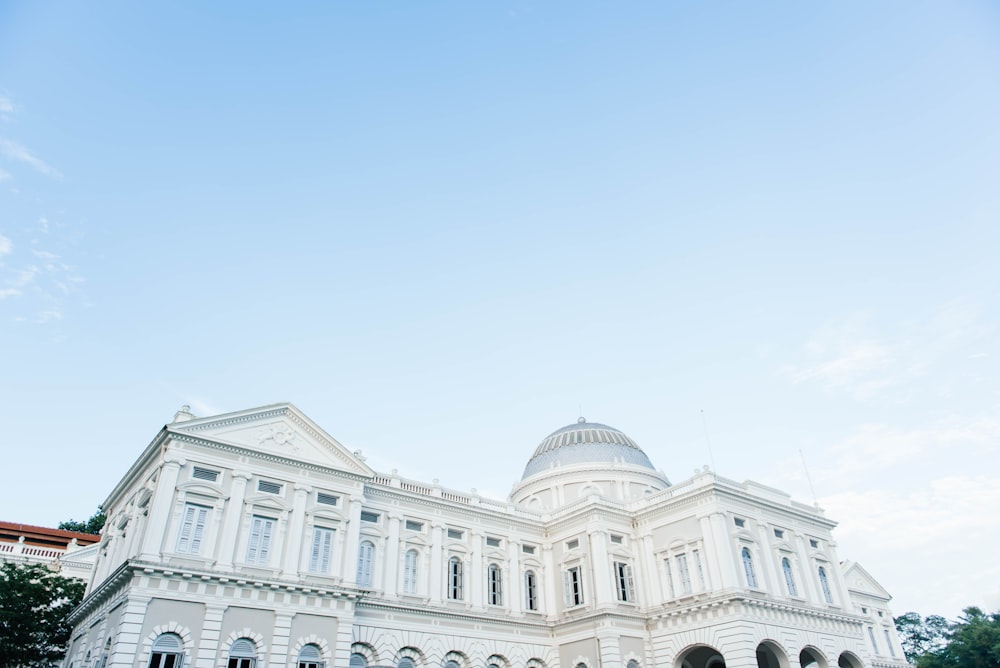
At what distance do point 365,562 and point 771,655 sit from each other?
22.8 meters

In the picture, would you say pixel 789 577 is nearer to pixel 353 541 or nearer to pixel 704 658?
pixel 704 658

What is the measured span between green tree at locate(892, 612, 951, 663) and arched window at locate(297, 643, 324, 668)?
6533cm

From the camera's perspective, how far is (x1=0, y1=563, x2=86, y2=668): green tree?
3100 cm

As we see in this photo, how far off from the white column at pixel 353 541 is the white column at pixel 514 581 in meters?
9.52

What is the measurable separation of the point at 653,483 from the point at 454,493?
55.2ft

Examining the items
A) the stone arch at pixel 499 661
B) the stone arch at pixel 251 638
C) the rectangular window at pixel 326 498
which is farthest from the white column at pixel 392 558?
the stone arch at pixel 251 638

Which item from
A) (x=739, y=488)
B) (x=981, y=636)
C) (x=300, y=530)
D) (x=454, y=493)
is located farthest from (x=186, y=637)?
(x=981, y=636)

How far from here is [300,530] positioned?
30609 millimetres

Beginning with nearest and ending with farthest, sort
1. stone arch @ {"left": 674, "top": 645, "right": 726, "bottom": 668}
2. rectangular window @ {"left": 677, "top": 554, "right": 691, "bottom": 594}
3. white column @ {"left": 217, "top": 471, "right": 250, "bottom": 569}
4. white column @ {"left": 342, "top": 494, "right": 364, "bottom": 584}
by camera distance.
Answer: white column @ {"left": 217, "top": 471, "right": 250, "bottom": 569} → white column @ {"left": 342, "top": 494, "right": 364, "bottom": 584} → rectangular window @ {"left": 677, "top": 554, "right": 691, "bottom": 594} → stone arch @ {"left": 674, "top": 645, "right": 726, "bottom": 668}

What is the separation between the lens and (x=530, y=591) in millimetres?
39625

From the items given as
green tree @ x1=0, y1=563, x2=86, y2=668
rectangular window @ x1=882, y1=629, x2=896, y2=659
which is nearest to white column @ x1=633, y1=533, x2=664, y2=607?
green tree @ x1=0, y1=563, x2=86, y2=668

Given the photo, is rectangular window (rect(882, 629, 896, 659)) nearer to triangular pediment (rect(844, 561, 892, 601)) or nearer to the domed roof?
triangular pediment (rect(844, 561, 892, 601))

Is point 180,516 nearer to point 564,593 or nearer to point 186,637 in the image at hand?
point 186,637

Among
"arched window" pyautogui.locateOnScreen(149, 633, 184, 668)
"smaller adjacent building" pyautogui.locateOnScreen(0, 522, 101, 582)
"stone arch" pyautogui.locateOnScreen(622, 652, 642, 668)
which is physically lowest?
"arched window" pyautogui.locateOnScreen(149, 633, 184, 668)
